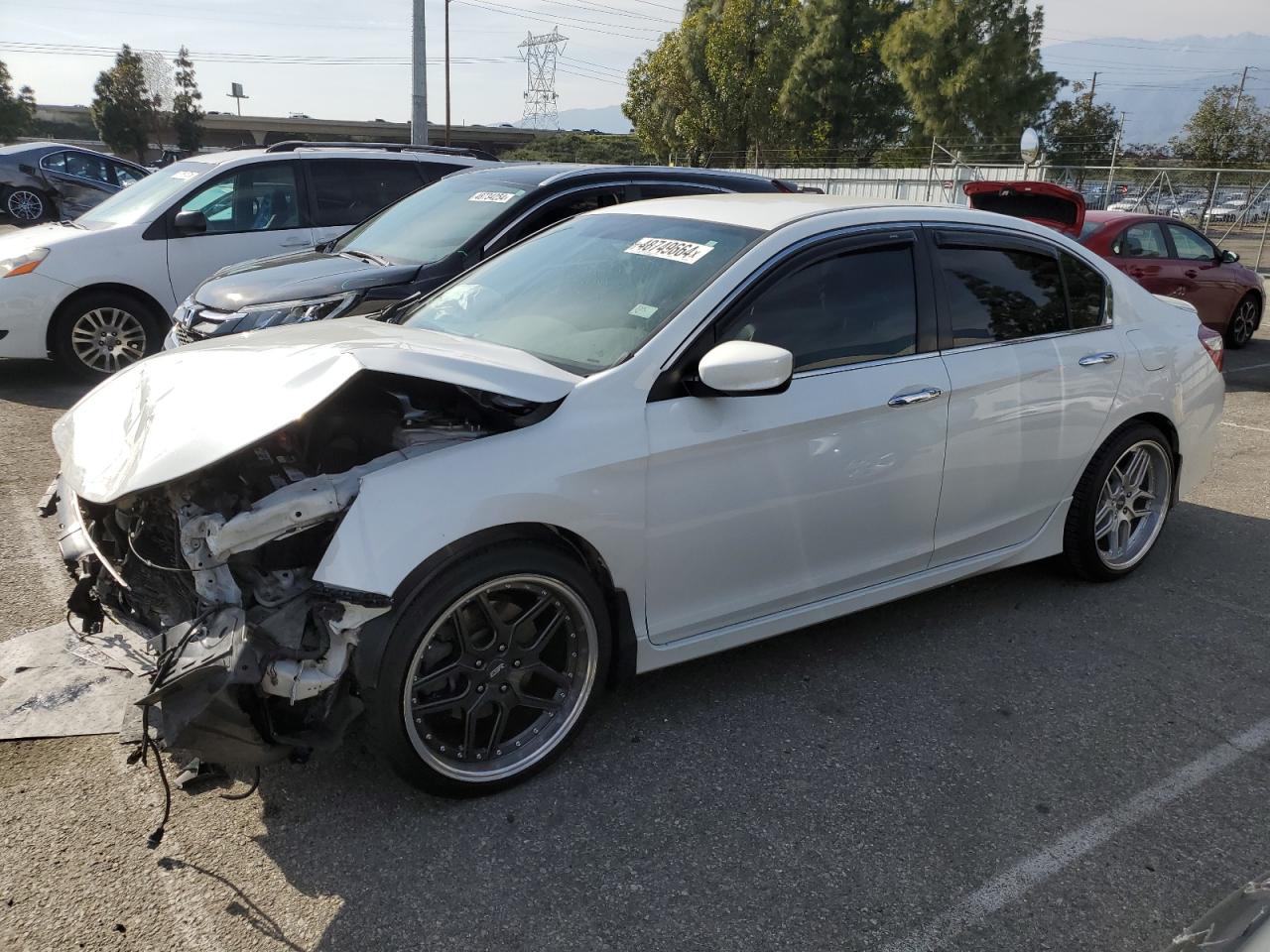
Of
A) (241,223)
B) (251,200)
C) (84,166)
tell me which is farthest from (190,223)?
(84,166)

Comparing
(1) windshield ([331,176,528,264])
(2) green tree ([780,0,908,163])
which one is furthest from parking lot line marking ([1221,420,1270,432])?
(2) green tree ([780,0,908,163])

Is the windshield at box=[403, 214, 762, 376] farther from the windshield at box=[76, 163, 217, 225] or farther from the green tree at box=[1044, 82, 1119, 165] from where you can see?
Answer: the green tree at box=[1044, 82, 1119, 165]

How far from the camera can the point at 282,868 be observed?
8.63ft

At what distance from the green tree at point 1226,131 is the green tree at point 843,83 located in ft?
38.7

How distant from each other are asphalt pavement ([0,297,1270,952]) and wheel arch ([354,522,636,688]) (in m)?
0.36

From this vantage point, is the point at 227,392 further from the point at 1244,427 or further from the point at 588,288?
the point at 1244,427

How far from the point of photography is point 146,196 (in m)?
8.31

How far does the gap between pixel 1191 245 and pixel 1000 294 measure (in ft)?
28.1

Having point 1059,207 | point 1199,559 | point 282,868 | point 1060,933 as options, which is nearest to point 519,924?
point 282,868

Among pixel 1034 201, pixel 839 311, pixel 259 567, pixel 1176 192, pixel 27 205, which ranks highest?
pixel 1176 192

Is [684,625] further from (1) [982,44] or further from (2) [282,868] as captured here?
(1) [982,44]

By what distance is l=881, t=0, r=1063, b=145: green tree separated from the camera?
115 ft

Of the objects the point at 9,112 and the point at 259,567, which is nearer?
the point at 259,567

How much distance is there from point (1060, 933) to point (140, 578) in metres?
2.72
